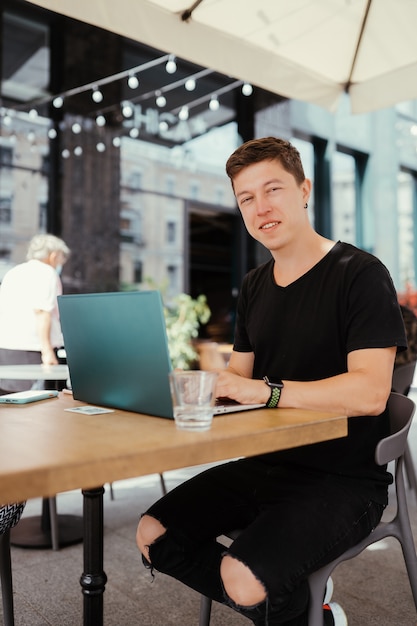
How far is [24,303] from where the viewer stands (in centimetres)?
336

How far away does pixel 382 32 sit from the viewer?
8.46 feet

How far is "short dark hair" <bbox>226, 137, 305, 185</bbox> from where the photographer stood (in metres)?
1.46

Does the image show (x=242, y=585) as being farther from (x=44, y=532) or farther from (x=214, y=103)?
(x=214, y=103)

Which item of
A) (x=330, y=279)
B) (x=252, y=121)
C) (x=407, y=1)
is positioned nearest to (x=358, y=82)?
(x=407, y=1)

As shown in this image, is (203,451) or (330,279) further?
(330,279)

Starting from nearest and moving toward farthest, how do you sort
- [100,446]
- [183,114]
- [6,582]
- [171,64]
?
[100,446] → [6,582] → [171,64] → [183,114]

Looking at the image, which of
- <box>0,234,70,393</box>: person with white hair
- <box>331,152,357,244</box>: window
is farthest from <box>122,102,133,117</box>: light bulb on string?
<box>0,234,70,393</box>: person with white hair

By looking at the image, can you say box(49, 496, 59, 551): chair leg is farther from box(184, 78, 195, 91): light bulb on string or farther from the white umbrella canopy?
box(184, 78, 195, 91): light bulb on string

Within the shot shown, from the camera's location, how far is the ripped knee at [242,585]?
107 cm

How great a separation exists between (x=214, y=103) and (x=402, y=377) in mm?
5299

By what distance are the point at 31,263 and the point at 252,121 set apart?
4.63m

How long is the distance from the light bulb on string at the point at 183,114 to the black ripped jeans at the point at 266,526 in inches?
229

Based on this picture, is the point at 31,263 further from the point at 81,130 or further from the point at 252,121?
the point at 252,121

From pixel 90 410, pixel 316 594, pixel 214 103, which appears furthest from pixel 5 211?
pixel 316 594
